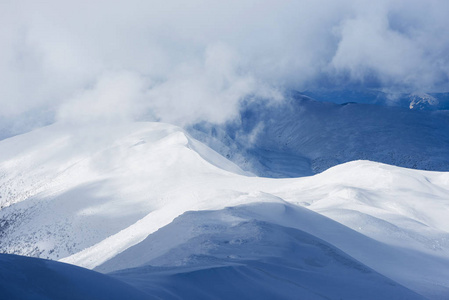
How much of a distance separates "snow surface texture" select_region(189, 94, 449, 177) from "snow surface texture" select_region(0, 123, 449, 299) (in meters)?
22.7

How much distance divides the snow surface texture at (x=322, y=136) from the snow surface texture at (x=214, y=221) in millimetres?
22700

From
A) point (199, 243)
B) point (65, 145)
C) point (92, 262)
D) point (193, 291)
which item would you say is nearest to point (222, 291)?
point (193, 291)

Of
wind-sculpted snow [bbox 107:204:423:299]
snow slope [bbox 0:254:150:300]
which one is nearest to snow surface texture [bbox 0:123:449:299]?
wind-sculpted snow [bbox 107:204:423:299]

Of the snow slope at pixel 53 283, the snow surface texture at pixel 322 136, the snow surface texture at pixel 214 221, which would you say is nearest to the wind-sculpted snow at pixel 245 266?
the snow surface texture at pixel 214 221

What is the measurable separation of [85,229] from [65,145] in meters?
23.3

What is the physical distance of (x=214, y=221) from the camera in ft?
31.8

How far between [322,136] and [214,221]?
6738 cm

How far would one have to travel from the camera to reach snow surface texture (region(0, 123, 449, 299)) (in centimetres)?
649

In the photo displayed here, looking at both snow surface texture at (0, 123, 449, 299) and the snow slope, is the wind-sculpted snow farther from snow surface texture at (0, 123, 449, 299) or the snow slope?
the snow slope

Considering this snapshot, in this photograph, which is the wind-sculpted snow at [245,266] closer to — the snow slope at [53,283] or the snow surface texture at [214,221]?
the snow surface texture at [214,221]

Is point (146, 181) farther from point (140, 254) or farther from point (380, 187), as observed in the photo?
point (140, 254)

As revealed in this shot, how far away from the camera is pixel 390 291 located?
617 cm

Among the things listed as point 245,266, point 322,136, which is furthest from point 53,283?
A: point 322,136

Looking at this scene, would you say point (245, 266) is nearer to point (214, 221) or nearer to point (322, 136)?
point (214, 221)
